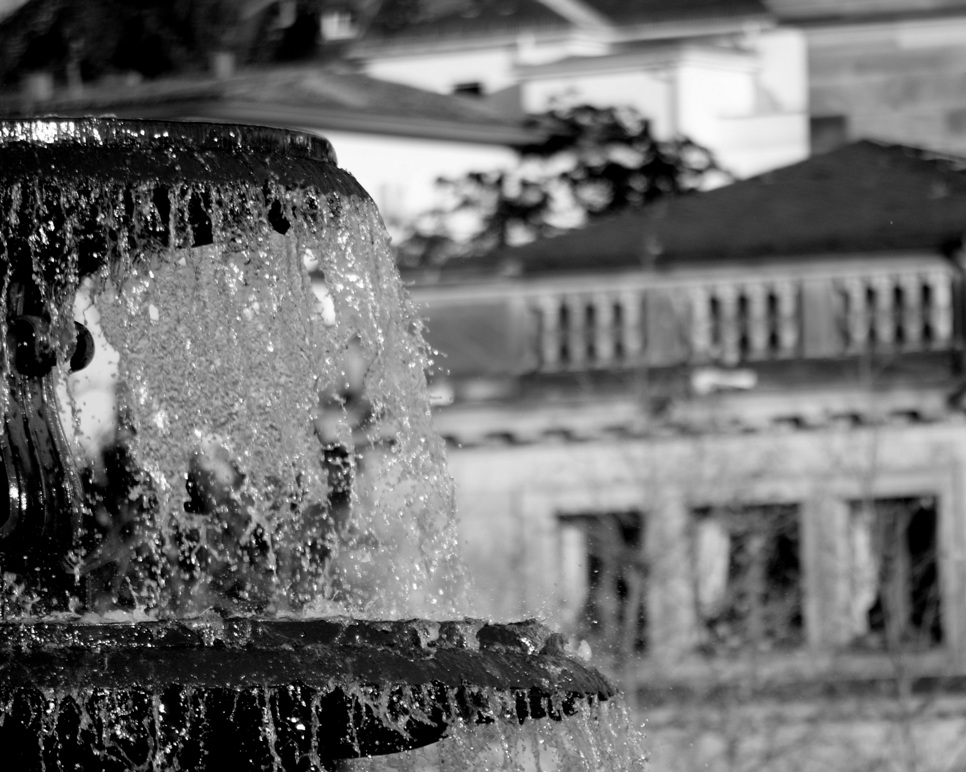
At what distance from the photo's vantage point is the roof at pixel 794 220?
885 inches

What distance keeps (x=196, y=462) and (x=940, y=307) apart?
13.7 metres

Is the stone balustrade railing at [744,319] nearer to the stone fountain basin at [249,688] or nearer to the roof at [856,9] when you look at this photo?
the stone fountain basin at [249,688]

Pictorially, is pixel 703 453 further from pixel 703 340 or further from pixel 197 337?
pixel 197 337

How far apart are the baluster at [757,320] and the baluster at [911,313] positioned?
1178 millimetres

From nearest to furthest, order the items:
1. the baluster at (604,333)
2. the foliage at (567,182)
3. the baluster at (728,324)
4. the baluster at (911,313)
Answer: the baluster at (911,313) < the baluster at (728,324) < the baluster at (604,333) < the foliage at (567,182)

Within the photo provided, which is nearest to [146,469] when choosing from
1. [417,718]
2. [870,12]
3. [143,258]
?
[143,258]

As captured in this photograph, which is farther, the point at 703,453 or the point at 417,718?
the point at 703,453

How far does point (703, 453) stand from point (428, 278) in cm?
290

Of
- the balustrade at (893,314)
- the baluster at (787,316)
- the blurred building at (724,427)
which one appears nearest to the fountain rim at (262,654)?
the blurred building at (724,427)

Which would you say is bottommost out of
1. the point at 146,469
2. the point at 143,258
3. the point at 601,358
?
the point at 601,358

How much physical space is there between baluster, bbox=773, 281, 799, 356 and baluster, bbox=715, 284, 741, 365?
1.21ft

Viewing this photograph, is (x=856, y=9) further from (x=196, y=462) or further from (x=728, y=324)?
(x=196, y=462)

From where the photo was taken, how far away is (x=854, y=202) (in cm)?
2492

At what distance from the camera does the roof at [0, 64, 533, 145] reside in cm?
3288
